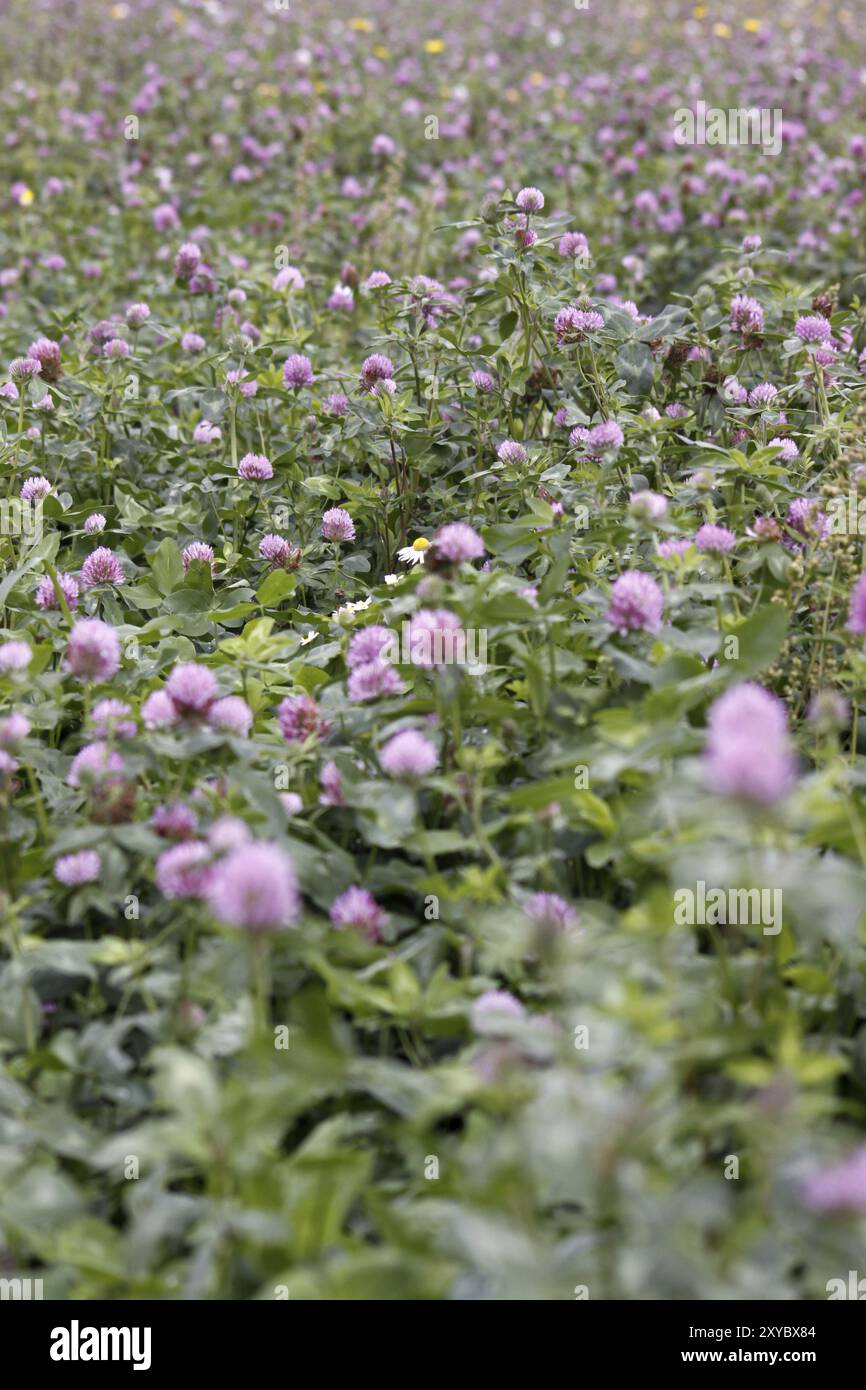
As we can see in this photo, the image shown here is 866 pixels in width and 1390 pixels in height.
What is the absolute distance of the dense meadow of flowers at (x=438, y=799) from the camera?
1.20 meters

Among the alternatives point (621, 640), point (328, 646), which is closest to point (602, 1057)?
point (621, 640)

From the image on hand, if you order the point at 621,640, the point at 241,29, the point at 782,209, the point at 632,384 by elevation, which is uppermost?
the point at 241,29

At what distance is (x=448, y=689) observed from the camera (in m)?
1.81

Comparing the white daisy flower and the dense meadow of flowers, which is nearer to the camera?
the dense meadow of flowers

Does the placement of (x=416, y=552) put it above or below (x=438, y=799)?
above

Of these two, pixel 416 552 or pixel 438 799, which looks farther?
pixel 416 552

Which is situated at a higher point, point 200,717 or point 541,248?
point 541,248

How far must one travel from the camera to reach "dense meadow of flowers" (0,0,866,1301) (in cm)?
120

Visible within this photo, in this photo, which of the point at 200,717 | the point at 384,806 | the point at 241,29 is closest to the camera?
the point at 384,806

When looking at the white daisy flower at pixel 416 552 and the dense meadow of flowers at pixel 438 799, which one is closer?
the dense meadow of flowers at pixel 438 799

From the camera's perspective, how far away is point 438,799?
6.34 feet

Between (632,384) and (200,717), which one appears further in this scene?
(632,384)
